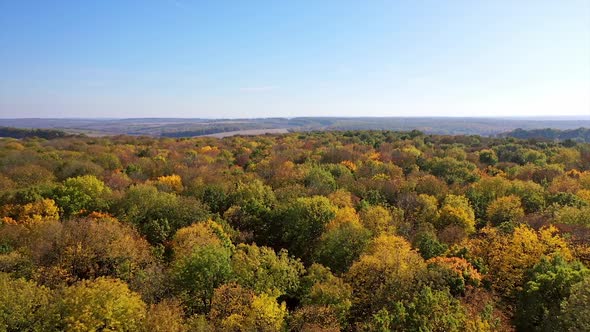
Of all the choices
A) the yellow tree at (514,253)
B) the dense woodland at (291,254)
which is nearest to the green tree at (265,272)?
the dense woodland at (291,254)

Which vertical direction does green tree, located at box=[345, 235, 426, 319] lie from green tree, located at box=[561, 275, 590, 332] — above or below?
below

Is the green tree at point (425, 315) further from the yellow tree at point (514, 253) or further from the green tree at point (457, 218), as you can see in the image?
the green tree at point (457, 218)

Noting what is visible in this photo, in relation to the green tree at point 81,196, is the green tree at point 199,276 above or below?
below

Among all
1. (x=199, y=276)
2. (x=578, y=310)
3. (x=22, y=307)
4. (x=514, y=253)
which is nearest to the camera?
(x=578, y=310)

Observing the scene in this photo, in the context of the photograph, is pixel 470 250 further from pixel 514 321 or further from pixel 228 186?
pixel 228 186

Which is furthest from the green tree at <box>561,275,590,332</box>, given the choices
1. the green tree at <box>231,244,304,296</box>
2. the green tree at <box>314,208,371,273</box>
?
the green tree at <box>231,244,304,296</box>

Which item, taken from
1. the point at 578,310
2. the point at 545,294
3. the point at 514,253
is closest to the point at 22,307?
the point at 578,310

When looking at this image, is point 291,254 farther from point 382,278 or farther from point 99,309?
point 99,309

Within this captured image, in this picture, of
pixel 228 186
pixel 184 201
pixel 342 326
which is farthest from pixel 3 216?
pixel 342 326

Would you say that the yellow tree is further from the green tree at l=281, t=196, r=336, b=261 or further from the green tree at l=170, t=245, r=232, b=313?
the green tree at l=170, t=245, r=232, b=313
